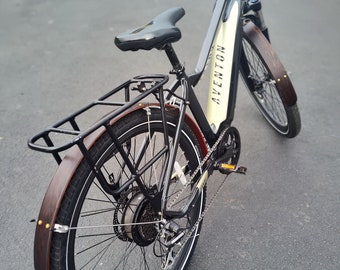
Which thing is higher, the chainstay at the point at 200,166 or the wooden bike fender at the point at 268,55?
the wooden bike fender at the point at 268,55

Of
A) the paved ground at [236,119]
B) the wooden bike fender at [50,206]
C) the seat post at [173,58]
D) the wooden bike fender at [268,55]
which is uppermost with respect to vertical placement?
→ the seat post at [173,58]

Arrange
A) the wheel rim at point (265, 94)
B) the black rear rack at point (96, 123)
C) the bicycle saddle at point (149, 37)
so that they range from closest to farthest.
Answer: the black rear rack at point (96, 123)
the bicycle saddle at point (149, 37)
the wheel rim at point (265, 94)

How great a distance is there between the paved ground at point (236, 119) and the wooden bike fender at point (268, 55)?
574 millimetres

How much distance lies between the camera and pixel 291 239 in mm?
1996

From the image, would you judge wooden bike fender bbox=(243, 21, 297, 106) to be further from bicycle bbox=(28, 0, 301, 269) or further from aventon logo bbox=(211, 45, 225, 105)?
aventon logo bbox=(211, 45, 225, 105)

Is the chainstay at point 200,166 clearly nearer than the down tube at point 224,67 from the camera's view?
Yes

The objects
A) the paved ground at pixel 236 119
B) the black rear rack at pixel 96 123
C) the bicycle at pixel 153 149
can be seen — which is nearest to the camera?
the black rear rack at pixel 96 123

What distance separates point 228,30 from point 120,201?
3.50ft

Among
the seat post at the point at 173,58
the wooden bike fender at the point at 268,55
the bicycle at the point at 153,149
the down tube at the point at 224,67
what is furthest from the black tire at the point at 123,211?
the wooden bike fender at the point at 268,55

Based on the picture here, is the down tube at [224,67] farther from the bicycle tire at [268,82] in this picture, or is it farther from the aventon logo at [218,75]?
the bicycle tire at [268,82]

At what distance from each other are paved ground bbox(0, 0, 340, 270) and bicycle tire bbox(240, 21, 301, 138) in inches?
5.5

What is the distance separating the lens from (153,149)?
5.95 ft

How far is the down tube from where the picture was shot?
74.5 inches

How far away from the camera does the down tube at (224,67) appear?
6.21ft
